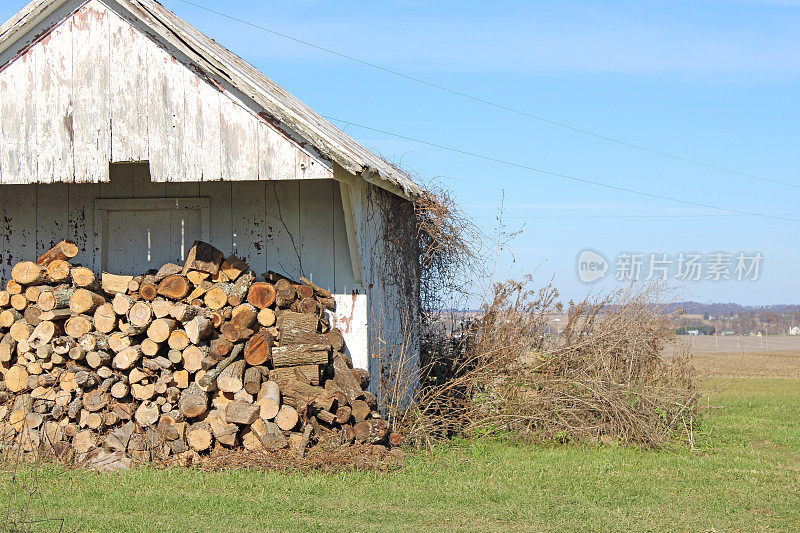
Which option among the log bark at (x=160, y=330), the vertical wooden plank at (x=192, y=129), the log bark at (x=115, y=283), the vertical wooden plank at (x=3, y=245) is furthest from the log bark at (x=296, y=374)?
the vertical wooden plank at (x=3, y=245)

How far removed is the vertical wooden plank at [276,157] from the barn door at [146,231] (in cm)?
175

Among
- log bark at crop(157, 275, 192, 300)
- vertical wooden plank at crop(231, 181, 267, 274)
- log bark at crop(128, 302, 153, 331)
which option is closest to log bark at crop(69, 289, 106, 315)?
log bark at crop(128, 302, 153, 331)

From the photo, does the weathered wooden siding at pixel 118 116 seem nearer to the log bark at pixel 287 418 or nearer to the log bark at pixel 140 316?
the log bark at pixel 140 316

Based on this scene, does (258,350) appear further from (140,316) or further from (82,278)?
(82,278)

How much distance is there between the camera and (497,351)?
11086mm

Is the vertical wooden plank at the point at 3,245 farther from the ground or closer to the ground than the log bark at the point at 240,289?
farther from the ground

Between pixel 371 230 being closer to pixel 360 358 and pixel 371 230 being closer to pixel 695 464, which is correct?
pixel 360 358

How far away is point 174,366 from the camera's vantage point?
860cm

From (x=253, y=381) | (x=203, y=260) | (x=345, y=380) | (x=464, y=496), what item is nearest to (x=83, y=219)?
(x=203, y=260)

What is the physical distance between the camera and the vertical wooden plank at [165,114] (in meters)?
8.54

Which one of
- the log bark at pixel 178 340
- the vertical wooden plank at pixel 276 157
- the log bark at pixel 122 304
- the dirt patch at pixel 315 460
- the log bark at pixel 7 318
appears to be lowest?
the dirt patch at pixel 315 460

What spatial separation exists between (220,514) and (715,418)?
9710 mm

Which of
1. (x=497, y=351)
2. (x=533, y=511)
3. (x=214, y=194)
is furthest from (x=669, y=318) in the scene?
(x=214, y=194)

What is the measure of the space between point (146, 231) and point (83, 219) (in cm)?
85
